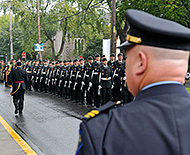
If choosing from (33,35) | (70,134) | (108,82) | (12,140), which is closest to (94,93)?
(108,82)

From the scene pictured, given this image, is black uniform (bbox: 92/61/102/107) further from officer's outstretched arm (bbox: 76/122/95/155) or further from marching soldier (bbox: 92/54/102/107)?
officer's outstretched arm (bbox: 76/122/95/155)

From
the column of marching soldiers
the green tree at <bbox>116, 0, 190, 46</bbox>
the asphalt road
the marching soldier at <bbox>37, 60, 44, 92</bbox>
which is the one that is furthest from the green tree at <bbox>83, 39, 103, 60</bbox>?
the asphalt road

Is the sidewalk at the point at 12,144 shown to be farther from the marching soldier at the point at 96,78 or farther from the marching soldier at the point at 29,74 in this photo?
the marching soldier at the point at 29,74

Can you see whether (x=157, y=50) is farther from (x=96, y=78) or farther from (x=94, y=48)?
(x=94, y=48)

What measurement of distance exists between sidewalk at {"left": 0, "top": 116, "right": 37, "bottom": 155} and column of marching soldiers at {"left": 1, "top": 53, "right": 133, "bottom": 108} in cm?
462

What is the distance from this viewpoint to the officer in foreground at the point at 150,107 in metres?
1.23

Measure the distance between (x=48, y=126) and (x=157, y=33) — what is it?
23.5ft

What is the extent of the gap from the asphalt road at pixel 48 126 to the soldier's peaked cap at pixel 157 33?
15.7 feet

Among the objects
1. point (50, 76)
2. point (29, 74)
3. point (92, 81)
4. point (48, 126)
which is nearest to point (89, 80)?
point (92, 81)

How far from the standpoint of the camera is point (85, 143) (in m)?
A: 1.26

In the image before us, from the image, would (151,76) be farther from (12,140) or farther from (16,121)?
(16,121)

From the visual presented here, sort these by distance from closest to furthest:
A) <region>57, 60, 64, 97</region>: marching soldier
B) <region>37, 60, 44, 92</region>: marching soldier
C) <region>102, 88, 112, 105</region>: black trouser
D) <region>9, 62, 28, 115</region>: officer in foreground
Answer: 1. <region>9, 62, 28, 115</region>: officer in foreground
2. <region>102, 88, 112, 105</region>: black trouser
3. <region>57, 60, 64, 97</region>: marching soldier
4. <region>37, 60, 44, 92</region>: marching soldier

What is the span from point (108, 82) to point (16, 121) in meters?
3.90

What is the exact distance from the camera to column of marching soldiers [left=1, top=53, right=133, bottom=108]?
1097 cm
